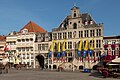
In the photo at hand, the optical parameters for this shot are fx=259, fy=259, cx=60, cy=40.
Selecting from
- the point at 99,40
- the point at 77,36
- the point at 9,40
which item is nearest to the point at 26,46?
the point at 9,40

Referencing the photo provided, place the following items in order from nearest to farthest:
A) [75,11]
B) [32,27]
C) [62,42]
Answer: [75,11] → [62,42] → [32,27]

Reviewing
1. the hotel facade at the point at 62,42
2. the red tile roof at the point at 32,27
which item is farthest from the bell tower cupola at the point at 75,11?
the red tile roof at the point at 32,27

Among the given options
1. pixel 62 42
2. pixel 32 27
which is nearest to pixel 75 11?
pixel 62 42

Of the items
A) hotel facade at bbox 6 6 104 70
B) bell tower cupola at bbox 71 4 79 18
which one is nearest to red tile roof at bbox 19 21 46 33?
hotel facade at bbox 6 6 104 70

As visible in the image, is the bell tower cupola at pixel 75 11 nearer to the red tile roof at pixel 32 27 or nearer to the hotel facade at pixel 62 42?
the hotel facade at pixel 62 42

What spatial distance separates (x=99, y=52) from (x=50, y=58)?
13.7 meters

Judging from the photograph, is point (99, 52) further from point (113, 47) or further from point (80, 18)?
point (80, 18)

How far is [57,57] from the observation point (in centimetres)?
6494

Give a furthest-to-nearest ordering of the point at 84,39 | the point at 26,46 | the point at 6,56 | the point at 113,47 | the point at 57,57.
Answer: the point at 6,56
the point at 26,46
the point at 57,57
the point at 84,39
the point at 113,47

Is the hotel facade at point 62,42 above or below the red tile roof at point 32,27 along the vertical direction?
below

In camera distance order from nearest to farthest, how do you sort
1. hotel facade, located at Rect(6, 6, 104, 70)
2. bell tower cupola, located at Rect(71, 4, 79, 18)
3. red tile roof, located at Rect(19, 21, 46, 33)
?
hotel facade, located at Rect(6, 6, 104, 70), bell tower cupola, located at Rect(71, 4, 79, 18), red tile roof, located at Rect(19, 21, 46, 33)

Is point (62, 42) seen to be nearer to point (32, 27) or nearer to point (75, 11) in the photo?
point (75, 11)

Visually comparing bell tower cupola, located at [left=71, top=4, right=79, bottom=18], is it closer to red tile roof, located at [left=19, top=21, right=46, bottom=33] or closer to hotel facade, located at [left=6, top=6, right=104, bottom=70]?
hotel facade, located at [left=6, top=6, right=104, bottom=70]

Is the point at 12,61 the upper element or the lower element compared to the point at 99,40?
lower
